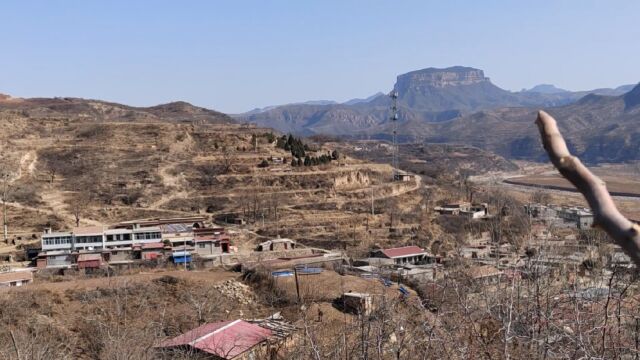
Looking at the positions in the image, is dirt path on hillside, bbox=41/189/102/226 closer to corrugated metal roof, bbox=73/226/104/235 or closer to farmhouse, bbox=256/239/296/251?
corrugated metal roof, bbox=73/226/104/235

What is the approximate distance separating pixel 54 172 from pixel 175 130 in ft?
26.6

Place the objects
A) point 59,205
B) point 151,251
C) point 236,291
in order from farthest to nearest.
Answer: point 59,205 → point 151,251 → point 236,291

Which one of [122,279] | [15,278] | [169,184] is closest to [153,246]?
[122,279]

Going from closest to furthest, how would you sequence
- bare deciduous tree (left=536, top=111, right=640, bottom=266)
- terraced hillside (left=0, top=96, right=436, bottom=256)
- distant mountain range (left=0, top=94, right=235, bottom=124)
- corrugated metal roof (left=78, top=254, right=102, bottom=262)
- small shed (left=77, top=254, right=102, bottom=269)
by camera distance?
bare deciduous tree (left=536, top=111, right=640, bottom=266) < small shed (left=77, top=254, right=102, bottom=269) < corrugated metal roof (left=78, top=254, right=102, bottom=262) < terraced hillside (left=0, top=96, right=436, bottom=256) < distant mountain range (left=0, top=94, right=235, bottom=124)

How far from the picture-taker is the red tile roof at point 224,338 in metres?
7.42

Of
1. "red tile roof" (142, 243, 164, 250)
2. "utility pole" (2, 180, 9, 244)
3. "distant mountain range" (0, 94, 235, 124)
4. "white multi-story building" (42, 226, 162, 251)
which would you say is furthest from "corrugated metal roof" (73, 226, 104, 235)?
"distant mountain range" (0, 94, 235, 124)

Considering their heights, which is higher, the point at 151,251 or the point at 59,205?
the point at 59,205

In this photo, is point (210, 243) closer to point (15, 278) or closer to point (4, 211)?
point (15, 278)

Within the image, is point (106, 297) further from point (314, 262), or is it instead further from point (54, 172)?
point (54, 172)

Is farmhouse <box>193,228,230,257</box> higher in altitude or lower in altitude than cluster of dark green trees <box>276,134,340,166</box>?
lower

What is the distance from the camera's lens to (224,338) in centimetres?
795

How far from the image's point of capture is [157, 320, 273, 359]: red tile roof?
742 cm

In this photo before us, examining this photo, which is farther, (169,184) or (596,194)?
(169,184)

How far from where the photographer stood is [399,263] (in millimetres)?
21672
